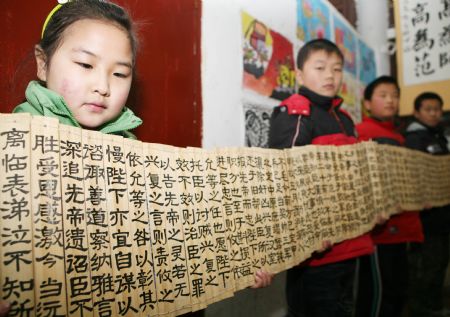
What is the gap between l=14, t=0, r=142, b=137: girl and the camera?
2.07 feet

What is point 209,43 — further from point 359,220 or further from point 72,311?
point 72,311

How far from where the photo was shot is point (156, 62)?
1.04 metres

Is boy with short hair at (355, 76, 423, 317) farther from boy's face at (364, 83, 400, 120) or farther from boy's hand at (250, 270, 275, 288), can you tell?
boy's hand at (250, 270, 275, 288)

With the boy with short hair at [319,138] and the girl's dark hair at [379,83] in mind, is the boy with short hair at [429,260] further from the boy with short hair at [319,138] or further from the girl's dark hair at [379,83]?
the boy with short hair at [319,138]

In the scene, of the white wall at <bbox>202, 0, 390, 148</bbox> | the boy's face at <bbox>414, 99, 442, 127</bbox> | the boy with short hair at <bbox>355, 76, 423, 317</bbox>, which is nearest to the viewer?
the white wall at <bbox>202, 0, 390, 148</bbox>

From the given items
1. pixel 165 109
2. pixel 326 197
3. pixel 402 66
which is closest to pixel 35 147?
pixel 165 109

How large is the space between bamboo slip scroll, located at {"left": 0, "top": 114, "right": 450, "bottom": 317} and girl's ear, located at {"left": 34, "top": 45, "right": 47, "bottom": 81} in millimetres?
228

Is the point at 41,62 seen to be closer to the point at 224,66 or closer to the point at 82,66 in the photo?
the point at 82,66

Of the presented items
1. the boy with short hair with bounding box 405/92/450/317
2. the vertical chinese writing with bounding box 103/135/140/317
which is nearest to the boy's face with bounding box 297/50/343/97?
the vertical chinese writing with bounding box 103/135/140/317

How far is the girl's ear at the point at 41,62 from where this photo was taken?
2.27ft

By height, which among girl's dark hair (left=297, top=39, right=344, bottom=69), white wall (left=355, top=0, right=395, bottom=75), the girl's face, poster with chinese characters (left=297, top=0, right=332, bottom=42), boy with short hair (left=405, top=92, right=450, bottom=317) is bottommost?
boy with short hair (left=405, top=92, right=450, bottom=317)

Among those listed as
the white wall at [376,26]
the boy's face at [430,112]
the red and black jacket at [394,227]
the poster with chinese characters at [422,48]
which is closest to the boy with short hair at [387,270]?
the red and black jacket at [394,227]

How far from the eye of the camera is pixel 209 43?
126 centimetres

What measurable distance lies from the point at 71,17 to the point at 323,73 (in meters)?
0.94
